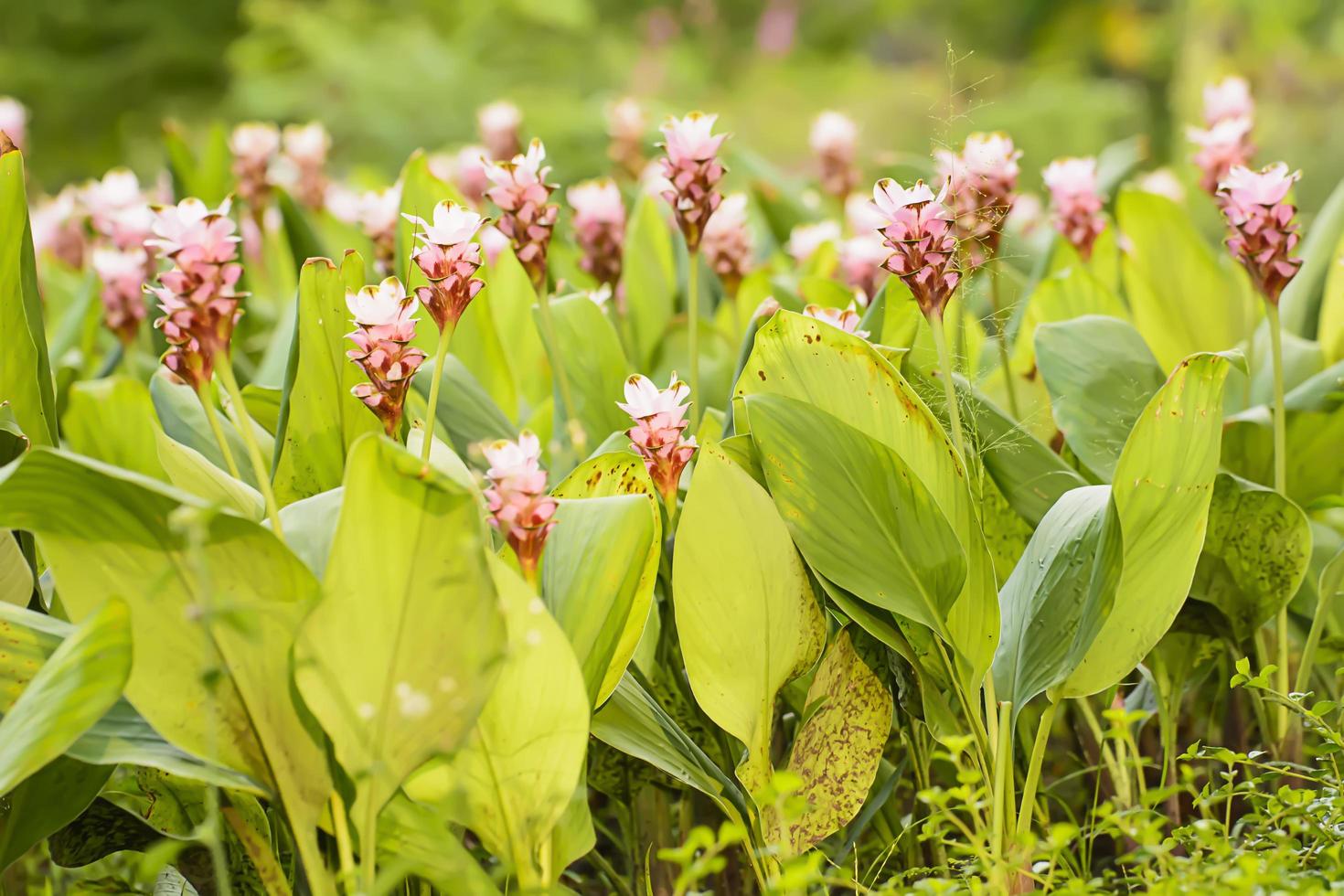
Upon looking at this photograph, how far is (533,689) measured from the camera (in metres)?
1.00

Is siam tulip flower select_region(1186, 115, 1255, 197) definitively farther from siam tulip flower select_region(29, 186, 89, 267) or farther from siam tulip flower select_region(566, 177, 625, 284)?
siam tulip flower select_region(29, 186, 89, 267)

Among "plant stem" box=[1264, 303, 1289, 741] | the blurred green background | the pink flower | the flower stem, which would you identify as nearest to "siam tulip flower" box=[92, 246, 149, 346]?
the flower stem

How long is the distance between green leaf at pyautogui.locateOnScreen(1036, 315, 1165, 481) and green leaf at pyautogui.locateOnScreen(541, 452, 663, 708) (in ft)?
1.82

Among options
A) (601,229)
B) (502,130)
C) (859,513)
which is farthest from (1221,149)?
(502,130)

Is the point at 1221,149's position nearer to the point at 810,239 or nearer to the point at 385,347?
the point at 810,239

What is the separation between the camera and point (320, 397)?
1320 mm

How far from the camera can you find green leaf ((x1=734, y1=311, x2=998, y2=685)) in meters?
1.13

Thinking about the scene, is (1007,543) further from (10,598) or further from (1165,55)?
(1165,55)

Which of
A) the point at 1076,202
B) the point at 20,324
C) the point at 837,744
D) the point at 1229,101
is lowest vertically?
the point at 837,744

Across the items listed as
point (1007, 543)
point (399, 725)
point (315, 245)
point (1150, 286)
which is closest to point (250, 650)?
point (399, 725)

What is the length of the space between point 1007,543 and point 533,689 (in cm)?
65

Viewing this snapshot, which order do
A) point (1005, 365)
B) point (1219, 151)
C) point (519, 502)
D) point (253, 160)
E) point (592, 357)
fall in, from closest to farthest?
point (519, 502), point (1005, 365), point (592, 357), point (1219, 151), point (253, 160)

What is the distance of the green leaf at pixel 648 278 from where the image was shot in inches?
82.2

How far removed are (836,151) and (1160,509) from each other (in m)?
1.70
